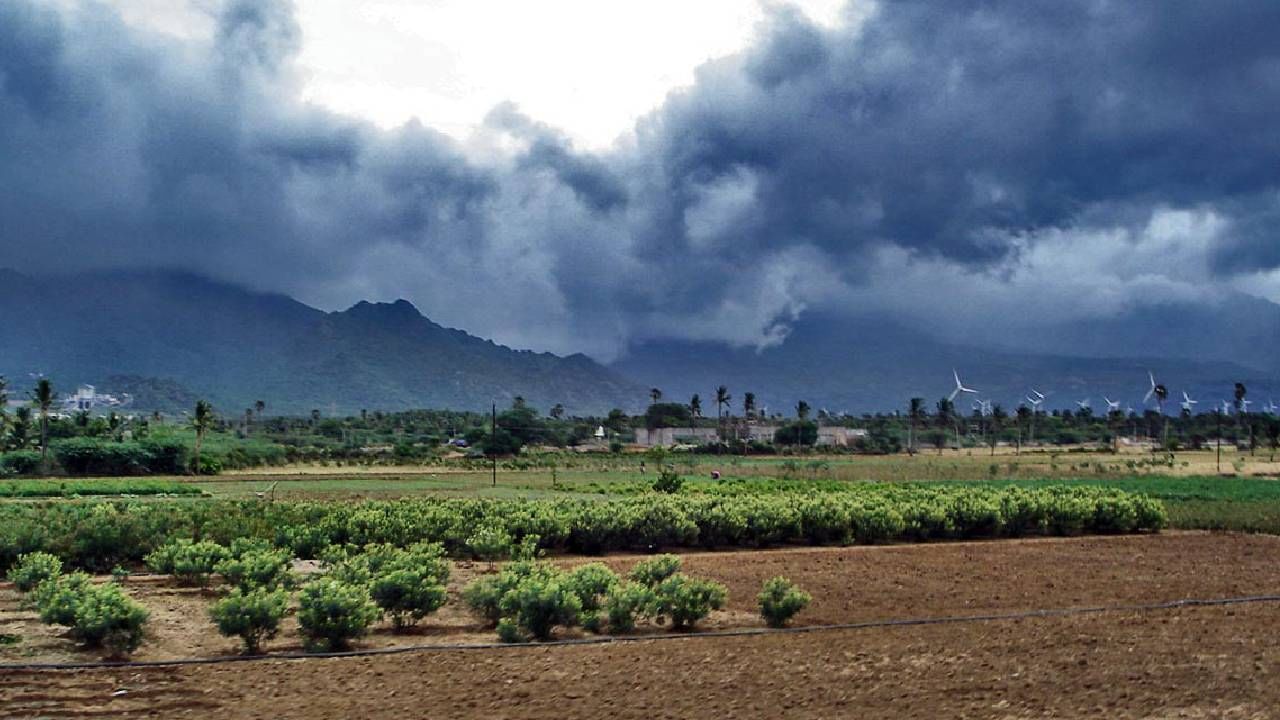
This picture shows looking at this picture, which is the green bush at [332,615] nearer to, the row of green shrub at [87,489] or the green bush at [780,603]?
the green bush at [780,603]

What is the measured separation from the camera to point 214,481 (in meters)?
65.2

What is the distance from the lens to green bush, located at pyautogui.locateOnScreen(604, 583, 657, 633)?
1455 centimetres

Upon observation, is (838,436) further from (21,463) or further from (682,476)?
(21,463)

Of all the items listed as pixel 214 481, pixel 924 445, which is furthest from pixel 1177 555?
pixel 924 445

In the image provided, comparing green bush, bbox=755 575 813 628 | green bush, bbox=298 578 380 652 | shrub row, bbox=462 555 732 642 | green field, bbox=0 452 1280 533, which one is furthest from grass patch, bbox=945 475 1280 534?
green bush, bbox=298 578 380 652

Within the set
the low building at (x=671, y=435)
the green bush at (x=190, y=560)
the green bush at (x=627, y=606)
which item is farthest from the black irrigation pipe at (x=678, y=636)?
the low building at (x=671, y=435)

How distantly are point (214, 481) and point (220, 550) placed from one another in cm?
5034

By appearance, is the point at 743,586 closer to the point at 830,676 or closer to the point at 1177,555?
the point at 830,676

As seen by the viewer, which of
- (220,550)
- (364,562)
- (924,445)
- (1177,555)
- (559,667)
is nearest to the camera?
(559,667)

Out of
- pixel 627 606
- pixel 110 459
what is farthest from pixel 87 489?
pixel 627 606

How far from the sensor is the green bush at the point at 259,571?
15828 mm

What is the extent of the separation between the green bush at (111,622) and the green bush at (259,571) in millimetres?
2326

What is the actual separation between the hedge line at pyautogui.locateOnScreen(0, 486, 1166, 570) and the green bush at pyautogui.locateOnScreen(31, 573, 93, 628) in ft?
22.7

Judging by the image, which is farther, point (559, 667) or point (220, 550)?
point (220, 550)
